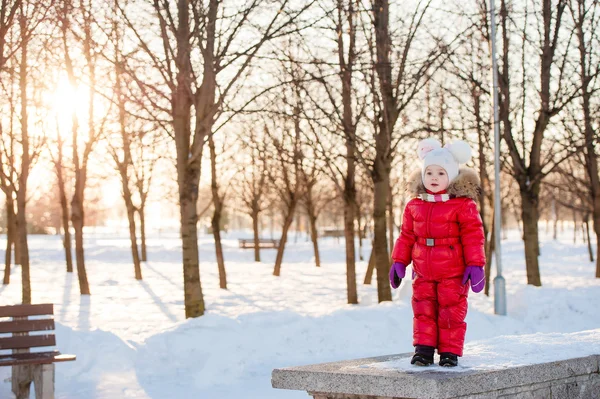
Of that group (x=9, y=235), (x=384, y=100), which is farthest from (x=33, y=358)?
(x=9, y=235)

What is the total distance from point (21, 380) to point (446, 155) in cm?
484

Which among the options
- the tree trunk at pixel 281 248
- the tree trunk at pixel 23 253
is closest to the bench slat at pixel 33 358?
the tree trunk at pixel 23 253

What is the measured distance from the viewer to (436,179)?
Answer: 5.20 meters

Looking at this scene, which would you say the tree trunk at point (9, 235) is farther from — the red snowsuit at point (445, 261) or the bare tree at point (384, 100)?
the red snowsuit at point (445, 261)

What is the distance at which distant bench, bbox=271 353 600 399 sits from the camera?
14.2ft

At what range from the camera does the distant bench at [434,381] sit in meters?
4.32

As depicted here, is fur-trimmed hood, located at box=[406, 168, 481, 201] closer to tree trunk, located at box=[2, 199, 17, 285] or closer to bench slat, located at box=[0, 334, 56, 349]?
bench slat, located at box=[0, 334, 56, 349]

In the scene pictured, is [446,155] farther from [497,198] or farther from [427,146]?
[497,198]

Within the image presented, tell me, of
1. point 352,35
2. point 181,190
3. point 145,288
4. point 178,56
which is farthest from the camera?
point 145,288

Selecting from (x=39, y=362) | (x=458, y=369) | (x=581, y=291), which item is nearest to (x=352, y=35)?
(x=581, y=291)

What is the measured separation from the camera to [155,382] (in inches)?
325

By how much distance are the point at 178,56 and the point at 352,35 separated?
4987 millimetres

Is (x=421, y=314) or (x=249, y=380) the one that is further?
(x=249, y=380)

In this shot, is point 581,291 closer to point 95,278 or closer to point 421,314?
point 421,314
